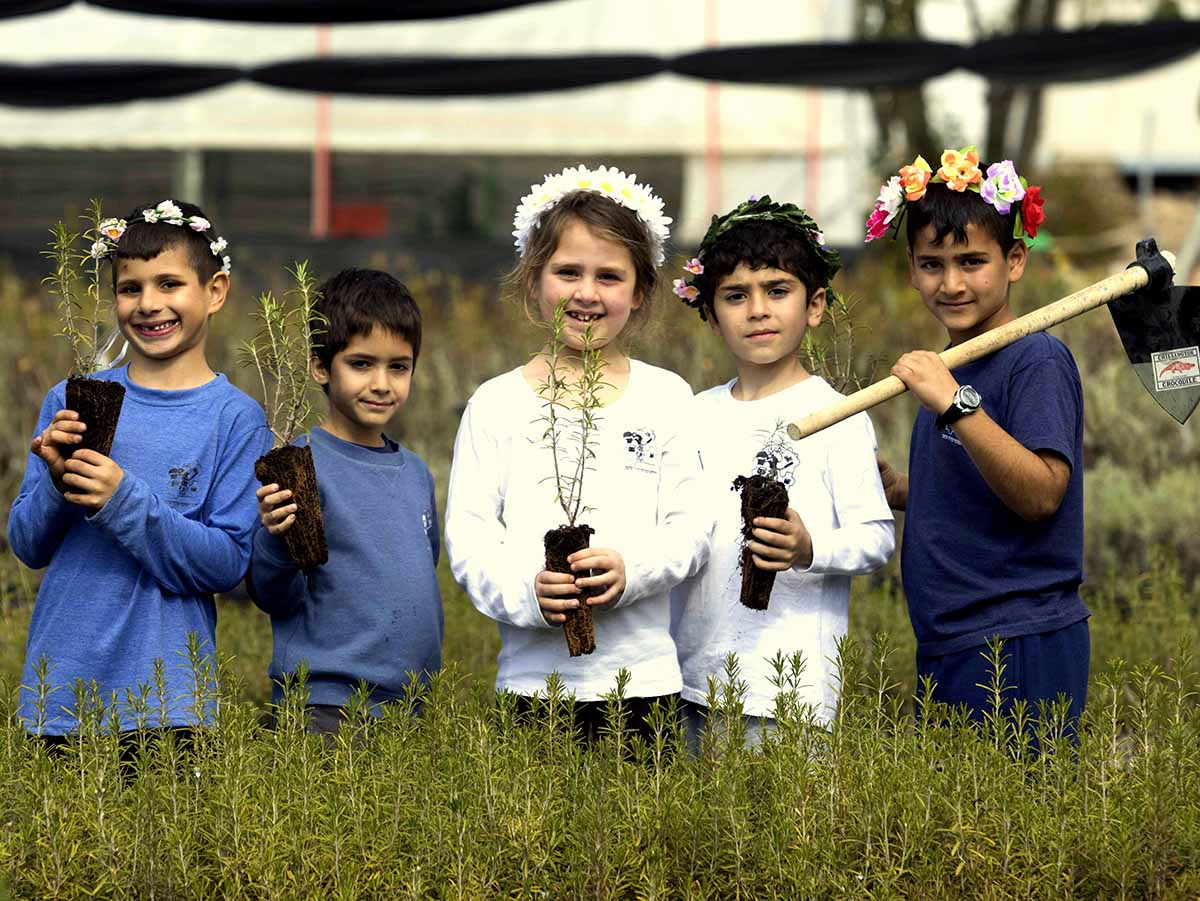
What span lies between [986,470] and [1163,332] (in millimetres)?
763

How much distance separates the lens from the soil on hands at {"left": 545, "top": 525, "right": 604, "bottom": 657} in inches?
163

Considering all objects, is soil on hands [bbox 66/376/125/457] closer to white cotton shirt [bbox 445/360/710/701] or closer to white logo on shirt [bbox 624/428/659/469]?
white cotton shirt [bbox 445/360/710/701]

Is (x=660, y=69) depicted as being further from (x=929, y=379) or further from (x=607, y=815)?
(x=607, y=815)

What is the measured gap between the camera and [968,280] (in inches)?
174

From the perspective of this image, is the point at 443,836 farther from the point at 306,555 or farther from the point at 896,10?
the point at 896,10

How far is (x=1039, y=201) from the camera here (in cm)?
455

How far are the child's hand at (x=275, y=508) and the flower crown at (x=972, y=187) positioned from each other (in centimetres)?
170

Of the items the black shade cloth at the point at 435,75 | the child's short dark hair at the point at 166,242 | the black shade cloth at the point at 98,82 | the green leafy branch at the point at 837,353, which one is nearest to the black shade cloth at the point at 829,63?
the black shade cloth at the point at 435,75

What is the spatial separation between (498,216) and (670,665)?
43.2 ft

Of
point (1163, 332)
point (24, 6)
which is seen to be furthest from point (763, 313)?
point (24, 6)

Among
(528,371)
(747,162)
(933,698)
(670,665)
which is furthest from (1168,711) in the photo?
(747,162)

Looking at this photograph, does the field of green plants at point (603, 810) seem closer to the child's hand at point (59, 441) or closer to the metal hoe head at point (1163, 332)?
A: the child's hand at point (59, 441)

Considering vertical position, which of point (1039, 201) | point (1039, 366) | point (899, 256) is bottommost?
point (1039, 366)

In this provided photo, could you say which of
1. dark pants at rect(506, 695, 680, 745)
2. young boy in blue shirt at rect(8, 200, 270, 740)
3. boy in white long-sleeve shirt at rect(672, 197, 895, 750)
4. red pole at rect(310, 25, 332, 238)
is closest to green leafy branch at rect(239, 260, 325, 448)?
young boy in blue shirt at rect(8, 200, 270, 740)
